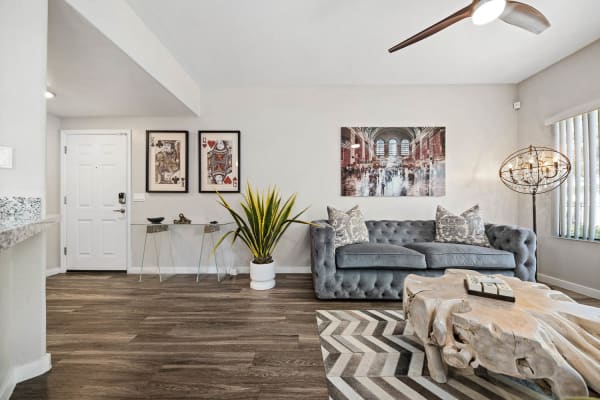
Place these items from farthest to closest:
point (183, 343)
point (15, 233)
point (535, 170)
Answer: point (535, 170) → point (183, 343) → point (15, 233)

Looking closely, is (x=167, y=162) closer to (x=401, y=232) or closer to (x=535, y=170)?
(x=401, y=232)

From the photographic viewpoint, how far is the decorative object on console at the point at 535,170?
3.04 metres

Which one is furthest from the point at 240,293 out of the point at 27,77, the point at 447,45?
the point at 447,45

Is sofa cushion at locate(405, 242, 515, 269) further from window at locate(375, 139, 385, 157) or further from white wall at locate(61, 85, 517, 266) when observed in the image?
window at locate(375, 139, 385, 157)

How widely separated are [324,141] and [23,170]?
119 inches

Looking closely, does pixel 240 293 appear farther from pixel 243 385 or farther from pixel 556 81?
pixel 556 81

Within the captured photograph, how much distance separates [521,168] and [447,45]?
1.79m

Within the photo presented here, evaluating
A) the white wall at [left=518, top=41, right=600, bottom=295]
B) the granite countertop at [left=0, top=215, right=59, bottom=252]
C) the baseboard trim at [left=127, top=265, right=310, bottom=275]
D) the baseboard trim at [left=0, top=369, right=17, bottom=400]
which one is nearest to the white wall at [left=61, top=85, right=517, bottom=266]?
the baseboard trim at [left=127, top=265, right=310, bottom=275]

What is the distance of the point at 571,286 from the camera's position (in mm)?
2965

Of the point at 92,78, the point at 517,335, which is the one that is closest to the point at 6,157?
the point at 92,78

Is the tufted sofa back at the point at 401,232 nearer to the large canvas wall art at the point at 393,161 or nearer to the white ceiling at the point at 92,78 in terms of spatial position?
the large canvas wall art at the point at 393,161

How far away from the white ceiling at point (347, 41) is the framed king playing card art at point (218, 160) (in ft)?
2.37

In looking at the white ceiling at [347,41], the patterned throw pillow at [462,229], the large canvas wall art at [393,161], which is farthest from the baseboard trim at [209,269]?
the white ceiling at [347,41]

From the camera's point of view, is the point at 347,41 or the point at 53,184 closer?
the point at 347,41
